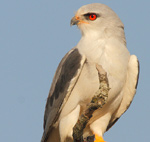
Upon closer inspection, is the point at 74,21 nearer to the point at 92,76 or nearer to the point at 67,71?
the point at 67,71

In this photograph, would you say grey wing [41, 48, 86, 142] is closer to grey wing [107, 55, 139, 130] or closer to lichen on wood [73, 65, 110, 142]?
grey wing [107, 55, 139, 130]

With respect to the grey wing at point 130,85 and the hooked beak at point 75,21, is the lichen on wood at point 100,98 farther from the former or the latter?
the hooked beak at point 75,21

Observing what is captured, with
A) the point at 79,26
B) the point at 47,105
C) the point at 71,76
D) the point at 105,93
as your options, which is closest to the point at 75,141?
the point at 105,93

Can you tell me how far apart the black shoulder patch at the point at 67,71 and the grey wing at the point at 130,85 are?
111 cm

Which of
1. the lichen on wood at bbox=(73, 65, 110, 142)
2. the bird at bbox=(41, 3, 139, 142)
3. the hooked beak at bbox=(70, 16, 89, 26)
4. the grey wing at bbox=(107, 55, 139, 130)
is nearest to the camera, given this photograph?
the lichen on wood at bbox=(73, 65, 110, 142)

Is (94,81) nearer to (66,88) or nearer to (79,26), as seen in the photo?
(66,88)

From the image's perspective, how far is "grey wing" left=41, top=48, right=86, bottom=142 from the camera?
770 cm

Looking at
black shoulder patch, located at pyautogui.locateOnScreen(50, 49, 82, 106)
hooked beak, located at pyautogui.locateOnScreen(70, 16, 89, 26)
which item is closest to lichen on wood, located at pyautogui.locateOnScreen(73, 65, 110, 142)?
black shoulder patch, located at pyautogui.locateOnScreen(50, 49, 82, 106)

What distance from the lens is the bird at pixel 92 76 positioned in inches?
302

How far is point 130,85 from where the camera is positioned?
8.15 m

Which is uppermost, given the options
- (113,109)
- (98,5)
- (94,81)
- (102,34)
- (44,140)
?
(98,5)

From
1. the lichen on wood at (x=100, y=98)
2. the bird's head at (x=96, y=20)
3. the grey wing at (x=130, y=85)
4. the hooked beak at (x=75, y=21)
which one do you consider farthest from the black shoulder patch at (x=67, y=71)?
the lichen on wood at (x=100, y=98)

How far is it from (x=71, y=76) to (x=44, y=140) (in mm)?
1620

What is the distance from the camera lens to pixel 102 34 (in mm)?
7965
